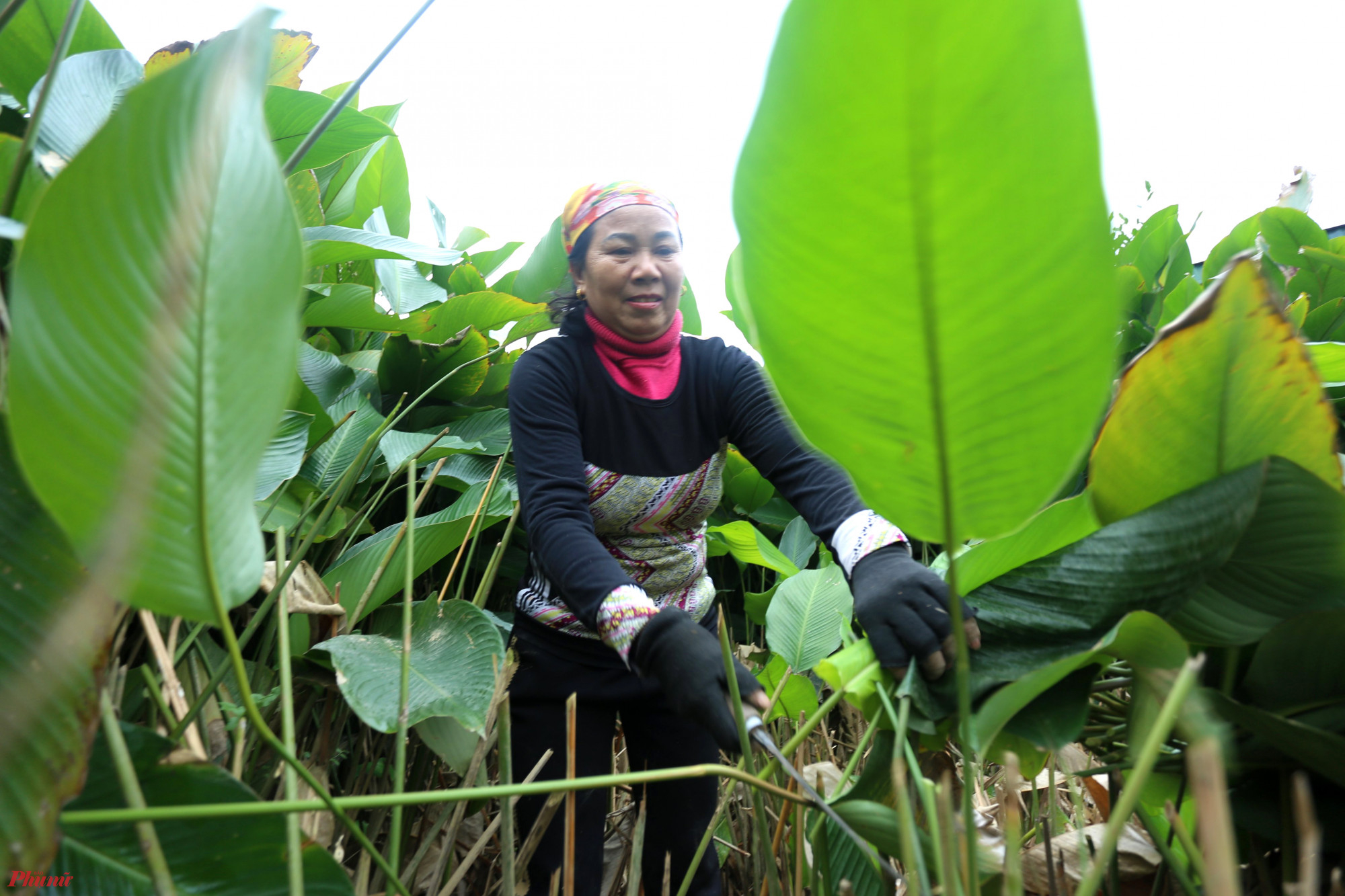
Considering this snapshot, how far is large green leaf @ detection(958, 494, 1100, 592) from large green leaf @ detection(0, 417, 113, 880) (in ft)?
0.95

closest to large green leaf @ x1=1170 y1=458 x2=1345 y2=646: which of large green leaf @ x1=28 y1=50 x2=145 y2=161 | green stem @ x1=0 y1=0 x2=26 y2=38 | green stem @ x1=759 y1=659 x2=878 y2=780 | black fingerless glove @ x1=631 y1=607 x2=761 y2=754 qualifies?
green stem @ x1=759 y1=659 x2=878 y2=780

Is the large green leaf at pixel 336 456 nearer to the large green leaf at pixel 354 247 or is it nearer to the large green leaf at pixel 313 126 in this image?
the large green leaf at pixel 354 247

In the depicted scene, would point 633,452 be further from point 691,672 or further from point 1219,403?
point 1219,403

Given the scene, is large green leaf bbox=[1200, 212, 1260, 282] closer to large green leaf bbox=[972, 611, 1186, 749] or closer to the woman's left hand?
the woman's left hand

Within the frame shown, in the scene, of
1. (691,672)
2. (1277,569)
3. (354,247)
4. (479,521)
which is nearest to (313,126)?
(354,247)

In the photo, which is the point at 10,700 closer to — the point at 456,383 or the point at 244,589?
the point at 244,589

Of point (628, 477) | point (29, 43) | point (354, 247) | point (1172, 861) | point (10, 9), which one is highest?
point (29, 43)

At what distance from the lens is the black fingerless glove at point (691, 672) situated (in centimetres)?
52

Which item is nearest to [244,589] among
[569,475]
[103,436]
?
[103,436]

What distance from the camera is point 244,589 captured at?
24cm

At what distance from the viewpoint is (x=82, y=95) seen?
656mm

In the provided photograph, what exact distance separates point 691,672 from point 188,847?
32 cm

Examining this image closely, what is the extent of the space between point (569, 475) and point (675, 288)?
34 centimetres

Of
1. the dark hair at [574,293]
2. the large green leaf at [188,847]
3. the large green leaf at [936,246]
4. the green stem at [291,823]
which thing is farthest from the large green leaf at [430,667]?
the dark hair at [574,293]
